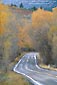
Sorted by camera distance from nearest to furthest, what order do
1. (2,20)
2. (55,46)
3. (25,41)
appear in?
(2,20) < (55,46) < (25,41)

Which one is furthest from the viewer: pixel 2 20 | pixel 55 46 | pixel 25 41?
pixel 25 41

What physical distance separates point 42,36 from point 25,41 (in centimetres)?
2505

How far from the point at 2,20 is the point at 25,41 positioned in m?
56.1

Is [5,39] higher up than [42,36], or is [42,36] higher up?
[5,39]

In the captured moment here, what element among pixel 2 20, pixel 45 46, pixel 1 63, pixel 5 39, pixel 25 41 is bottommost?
pixel 25 41

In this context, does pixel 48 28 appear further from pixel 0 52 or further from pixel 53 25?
pixel 0 52

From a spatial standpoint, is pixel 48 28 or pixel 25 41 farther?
pixel 25 41

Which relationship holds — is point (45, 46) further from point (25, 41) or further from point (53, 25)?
point (25, 41)

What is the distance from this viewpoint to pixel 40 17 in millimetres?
72938

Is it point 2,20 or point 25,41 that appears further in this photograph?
point 25,41

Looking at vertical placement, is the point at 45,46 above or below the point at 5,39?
below

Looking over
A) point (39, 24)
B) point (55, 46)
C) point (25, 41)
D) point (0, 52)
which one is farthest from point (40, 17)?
point (0, 52)

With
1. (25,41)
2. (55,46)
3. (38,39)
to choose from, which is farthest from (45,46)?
(25,41)

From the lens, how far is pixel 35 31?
236 feet
